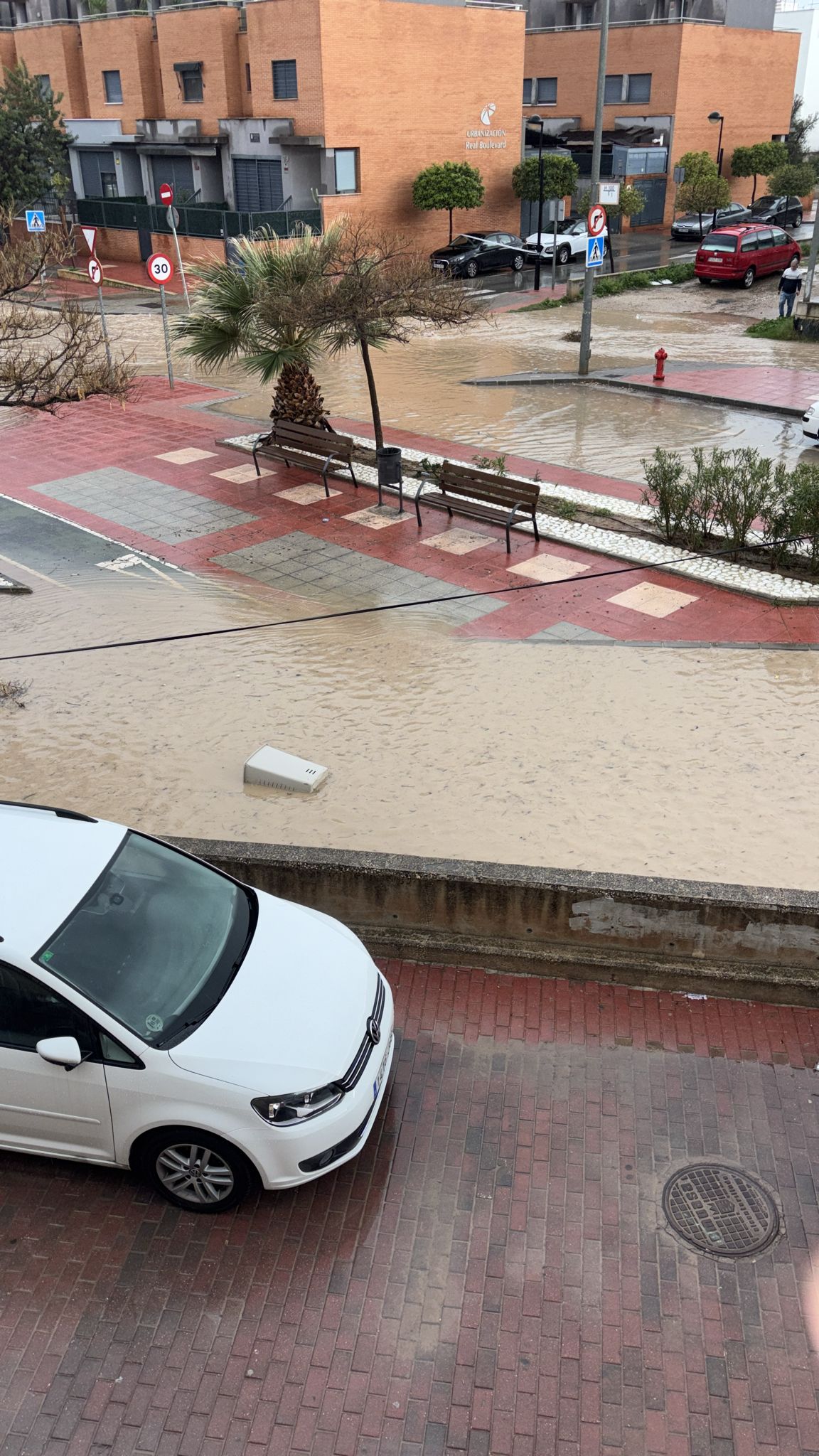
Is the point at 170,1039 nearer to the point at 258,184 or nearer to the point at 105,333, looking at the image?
the point at 105,333

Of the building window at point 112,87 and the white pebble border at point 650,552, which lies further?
the building window at point 112,87

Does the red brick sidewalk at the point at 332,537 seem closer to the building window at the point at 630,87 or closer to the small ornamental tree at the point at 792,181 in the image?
the small ornamental tree at the point at 792,181

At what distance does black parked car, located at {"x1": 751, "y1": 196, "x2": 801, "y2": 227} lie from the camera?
140 ft

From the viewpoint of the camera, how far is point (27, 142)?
38.7 m

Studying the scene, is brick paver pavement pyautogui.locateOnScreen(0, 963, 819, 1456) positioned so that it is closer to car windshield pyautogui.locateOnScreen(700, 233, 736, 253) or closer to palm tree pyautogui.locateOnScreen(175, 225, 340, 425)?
palm tree pyautogui.locateOnScreen(175, 225, 340, 425)

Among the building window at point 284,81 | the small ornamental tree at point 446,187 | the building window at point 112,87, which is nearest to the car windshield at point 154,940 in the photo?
the building window at point 284,81

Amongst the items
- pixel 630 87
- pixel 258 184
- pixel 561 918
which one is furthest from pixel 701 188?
pixel 561 918

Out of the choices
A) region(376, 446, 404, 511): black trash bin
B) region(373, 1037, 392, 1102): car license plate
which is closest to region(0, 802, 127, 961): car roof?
region(373, 1037, 392, 1102): car license plate

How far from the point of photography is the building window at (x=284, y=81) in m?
34.8

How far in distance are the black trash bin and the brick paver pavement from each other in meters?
10.5

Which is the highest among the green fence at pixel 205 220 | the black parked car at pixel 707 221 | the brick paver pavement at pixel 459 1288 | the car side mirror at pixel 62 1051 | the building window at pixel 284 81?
the building window at pixel 284 81

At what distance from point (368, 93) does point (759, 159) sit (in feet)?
64.9

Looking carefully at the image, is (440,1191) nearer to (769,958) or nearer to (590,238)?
(769,958)

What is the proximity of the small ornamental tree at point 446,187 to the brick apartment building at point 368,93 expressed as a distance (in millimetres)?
920
